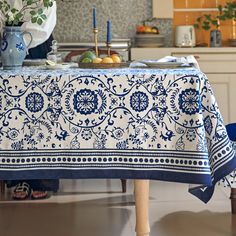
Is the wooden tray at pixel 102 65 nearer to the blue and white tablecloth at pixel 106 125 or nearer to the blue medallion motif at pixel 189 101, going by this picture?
the blue and white tablecloth at pixel 106 125

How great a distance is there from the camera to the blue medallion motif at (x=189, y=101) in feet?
6.56

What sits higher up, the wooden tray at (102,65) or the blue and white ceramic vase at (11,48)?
the blue and white ceramic vase at (11,48)

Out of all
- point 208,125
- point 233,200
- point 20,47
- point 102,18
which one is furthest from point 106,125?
point 102,18

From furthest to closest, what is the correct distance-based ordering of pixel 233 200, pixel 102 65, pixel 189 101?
1. pixel 233 200
2. pixel 102 65
3. pixel 189 101

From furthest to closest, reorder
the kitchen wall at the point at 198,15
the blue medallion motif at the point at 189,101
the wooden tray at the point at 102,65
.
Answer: the kitchen wall at the point at 198,15 < the wooden tray at the point at 102,65 < the blue medallion motif at the point at 189,101

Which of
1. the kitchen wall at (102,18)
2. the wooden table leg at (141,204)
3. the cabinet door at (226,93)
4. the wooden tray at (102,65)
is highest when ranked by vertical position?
the kitchen wall at (102,18)

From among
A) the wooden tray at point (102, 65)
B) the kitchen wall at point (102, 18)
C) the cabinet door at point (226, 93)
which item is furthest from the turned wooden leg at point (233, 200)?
the kitchen wall at point (102, 18)

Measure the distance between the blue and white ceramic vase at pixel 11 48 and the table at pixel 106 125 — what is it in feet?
0.86

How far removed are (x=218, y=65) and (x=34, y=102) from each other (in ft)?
9.55

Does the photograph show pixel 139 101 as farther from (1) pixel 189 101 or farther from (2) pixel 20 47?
(2) pixel 20 47

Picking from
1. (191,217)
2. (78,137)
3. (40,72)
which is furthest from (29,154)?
(191,217)

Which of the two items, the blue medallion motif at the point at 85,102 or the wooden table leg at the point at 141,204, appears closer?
the blue medallion motif at the point at 85,102

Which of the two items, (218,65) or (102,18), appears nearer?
(218,65)

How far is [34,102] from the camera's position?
203cm
